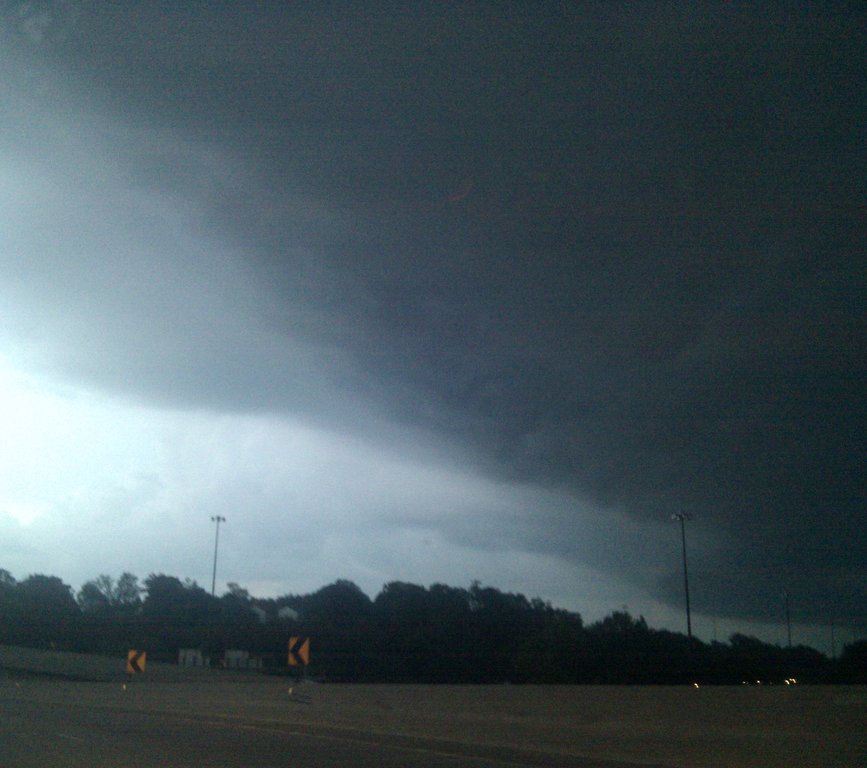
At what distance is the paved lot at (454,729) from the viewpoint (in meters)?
17.6

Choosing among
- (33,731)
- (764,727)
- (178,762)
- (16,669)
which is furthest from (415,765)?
(16,669)

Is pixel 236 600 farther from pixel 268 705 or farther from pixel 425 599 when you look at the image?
pixel 268 705

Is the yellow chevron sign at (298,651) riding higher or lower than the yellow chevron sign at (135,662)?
higher

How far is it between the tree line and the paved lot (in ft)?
66.3

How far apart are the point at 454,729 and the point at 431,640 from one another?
32.3 metres

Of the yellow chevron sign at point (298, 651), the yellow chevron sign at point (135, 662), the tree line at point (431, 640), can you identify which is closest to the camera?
the yellow chevron sign at point (298, 651)

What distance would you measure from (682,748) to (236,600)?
66.4 m

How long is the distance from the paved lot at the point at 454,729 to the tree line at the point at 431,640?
2022cm

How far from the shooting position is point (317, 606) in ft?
232

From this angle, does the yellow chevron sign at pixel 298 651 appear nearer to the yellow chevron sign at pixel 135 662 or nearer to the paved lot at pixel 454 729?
the paved lot at pixel 454 729

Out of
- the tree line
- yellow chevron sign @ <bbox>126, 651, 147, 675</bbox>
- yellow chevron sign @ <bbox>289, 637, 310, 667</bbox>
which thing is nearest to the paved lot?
yellow chevron sign @ <bbox>289, 637, 310, 667</bbox>

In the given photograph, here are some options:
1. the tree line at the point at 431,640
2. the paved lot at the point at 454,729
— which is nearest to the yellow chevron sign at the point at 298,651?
the paved lot at the point at 454,729

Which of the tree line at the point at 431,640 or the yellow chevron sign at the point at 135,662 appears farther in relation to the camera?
the tree line at the point at 431,640

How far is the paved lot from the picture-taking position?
1761 centimetres
